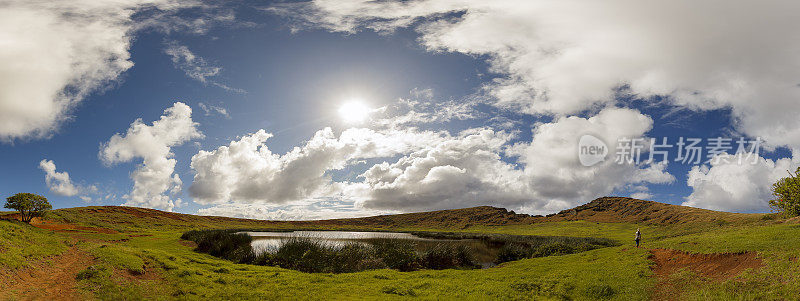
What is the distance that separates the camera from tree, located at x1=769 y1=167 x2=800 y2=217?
46.2 metres

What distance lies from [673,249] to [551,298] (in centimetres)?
1692

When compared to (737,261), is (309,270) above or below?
below

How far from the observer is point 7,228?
27359mm

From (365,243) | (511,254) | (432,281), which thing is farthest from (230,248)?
(511,254)

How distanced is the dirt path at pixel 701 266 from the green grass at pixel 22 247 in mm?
37331

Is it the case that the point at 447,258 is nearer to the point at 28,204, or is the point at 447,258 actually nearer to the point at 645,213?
the point at 28,204

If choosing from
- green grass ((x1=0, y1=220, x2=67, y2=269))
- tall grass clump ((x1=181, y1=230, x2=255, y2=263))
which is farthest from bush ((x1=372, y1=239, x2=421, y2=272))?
green grass ((x1=0, y1=220, x2=67, y2=269))

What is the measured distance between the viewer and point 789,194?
4791cm

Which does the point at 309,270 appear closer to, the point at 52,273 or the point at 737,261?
the point at 52,273

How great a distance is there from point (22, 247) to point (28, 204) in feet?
197

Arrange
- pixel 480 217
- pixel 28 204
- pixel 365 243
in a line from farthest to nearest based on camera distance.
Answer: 1. pixel 480 217
2. pixel 28 204
3. pixel 365 243

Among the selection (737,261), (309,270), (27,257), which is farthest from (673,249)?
(27,257)

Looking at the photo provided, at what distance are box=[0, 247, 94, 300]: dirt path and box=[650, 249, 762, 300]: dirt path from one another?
32512mm

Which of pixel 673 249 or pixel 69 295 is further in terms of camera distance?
pixel 673 249
